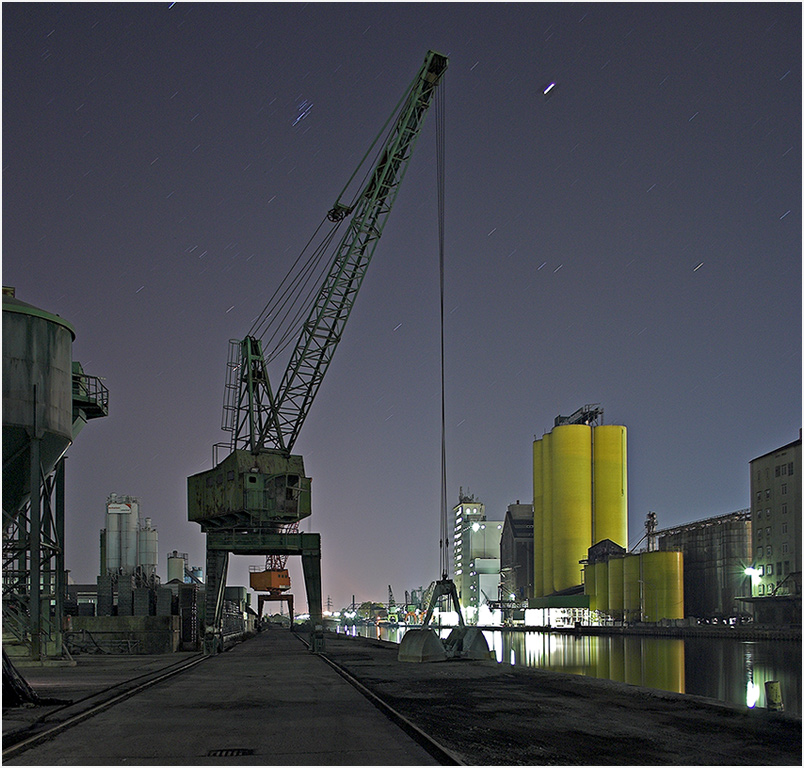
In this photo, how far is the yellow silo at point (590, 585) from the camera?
119812mm

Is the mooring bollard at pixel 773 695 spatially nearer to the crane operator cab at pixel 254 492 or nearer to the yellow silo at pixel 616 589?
the crane operator cab at pixel 254 492

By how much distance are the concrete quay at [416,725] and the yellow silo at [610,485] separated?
11196cm

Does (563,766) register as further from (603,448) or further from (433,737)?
(603,448)

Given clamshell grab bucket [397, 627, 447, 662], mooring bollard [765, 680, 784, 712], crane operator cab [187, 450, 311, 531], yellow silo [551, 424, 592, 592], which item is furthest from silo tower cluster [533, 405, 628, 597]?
clamshell grab bucket [397, 627, 447, 662]

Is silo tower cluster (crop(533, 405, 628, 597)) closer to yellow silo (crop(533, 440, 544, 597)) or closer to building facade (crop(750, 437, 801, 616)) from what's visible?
yellow silo (crop(533, 440, 544, 597))

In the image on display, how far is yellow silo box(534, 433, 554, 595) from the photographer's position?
138 m

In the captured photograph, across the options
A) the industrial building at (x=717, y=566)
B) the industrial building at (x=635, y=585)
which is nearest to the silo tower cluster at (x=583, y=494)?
the industrial building at (x=635, y=585)

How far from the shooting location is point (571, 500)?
132875 millimetres

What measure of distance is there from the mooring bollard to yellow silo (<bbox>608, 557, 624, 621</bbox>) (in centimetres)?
7702

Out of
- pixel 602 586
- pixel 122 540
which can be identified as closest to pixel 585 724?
pixel 122 540

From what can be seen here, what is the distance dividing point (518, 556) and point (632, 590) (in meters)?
76.9

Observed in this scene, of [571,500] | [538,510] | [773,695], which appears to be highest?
[571,500]

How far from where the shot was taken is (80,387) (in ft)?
130

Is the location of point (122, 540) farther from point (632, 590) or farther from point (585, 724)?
point (585, 724)
